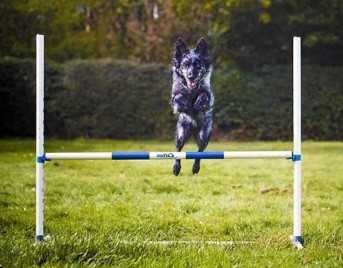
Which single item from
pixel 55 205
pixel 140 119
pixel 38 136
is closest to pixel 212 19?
pixel 140 119

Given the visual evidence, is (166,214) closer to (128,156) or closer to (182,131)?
(182,131)

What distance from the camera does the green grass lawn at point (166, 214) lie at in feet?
11.1

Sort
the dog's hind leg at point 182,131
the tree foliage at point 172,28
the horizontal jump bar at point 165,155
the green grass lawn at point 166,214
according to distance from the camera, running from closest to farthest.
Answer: the green grass lawn at point 166,214
the horizontal jump bar at point 165,155
the dog's hind leg at point 182,131
the tree foliage at point 172,28

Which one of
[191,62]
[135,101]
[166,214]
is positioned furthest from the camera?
[135,101]

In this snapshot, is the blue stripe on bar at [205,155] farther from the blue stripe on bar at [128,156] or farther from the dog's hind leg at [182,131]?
the dog's hind leg at [182,131]

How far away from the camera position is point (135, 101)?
10781 mm

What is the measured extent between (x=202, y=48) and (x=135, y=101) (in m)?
6.42

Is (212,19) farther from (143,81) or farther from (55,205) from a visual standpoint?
(55,205)

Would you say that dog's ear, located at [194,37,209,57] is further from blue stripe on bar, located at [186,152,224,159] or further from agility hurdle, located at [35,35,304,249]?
blue stripe on bar, located at [186,152,224,159]

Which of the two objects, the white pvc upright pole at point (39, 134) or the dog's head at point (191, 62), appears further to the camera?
the dog's head at point (191, 62)

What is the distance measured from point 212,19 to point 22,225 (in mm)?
9593

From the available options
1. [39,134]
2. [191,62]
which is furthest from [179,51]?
[39,134]

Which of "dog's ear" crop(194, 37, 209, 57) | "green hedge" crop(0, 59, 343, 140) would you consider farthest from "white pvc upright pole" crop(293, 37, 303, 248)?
"green hedge" crop(0, 59, 343, 140)

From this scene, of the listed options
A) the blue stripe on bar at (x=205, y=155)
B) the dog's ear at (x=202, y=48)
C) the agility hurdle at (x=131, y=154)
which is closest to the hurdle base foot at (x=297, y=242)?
the agility hurdle at (x=131, y=154)
